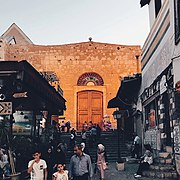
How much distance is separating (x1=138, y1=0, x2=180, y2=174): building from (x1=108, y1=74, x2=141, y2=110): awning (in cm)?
85

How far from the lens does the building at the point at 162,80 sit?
9422mm

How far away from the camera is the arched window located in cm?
2892

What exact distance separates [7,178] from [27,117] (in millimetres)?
7319

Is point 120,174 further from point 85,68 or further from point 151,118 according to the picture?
point 85,68

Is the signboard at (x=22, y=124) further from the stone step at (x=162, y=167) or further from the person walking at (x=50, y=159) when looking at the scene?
the stone step at (x=162, y=167)

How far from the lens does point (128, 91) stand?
18.4 m

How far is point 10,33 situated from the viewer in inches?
1481

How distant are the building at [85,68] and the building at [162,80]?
1239 centimetres

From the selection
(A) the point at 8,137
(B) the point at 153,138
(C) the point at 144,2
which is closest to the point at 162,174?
(B) the point at 153,138

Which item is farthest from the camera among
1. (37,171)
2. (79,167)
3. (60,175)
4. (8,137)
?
(8,137)

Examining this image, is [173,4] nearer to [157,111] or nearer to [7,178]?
[157,111]

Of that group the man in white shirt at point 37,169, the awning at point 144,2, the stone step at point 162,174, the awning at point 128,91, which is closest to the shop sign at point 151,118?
the awning at point 128,91

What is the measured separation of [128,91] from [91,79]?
35.8ft

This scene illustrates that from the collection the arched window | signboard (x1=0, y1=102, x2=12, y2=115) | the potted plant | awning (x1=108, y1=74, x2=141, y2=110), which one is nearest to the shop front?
awning (x1=108, y1=74, x2=141, y2=110)
